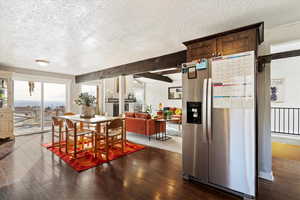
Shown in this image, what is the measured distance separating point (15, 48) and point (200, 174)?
14.8ft

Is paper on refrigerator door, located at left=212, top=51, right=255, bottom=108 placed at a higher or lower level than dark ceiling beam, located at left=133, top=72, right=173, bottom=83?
lower

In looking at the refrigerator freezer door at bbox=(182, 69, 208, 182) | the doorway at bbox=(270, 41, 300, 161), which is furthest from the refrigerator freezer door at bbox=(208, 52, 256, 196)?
the doorway at bbox=(270, 41, 300, 161)

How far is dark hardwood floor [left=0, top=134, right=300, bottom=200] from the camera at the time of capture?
1.90 metres

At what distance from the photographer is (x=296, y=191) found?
201 cm

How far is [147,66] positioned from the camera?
12.9 feet

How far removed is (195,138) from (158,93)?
748 centimetres

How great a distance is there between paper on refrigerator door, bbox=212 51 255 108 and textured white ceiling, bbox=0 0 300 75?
2.01 ft

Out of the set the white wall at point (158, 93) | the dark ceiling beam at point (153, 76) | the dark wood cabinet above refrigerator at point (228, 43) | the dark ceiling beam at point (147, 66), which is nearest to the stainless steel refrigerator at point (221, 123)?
the dark wood cabinet above refrigerator at point (228, 43)

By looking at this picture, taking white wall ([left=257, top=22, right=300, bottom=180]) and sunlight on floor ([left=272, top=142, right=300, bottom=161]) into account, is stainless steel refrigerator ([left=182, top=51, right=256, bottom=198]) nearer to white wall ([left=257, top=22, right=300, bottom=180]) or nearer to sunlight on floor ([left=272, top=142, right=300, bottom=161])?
white wall ([left=257, top=22, right=300, bottom=180])

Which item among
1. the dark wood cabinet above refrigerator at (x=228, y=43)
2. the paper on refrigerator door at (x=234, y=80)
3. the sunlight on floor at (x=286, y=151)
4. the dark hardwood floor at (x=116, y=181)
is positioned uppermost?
the dark wood cabinet above refrigerator at (x=228, y=43)

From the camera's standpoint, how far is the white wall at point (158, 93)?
29.1 ft

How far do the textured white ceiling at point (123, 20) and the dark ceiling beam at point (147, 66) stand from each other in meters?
0.34

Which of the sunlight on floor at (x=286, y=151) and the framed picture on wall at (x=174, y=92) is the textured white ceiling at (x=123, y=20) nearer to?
the sunlight on floor at (x=286, y=151)

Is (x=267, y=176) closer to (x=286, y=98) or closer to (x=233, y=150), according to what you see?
(x=233, y=150)
